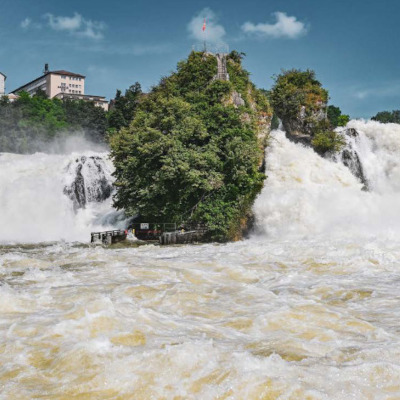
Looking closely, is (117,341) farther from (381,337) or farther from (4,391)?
(381,337)

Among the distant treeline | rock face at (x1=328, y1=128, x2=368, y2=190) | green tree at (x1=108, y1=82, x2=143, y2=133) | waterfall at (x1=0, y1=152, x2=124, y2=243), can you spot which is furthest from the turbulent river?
the distant treeline

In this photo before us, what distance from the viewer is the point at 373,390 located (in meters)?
5.59

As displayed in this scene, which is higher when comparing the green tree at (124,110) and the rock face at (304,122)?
the green tree at (124,110)

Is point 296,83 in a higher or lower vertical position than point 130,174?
higher

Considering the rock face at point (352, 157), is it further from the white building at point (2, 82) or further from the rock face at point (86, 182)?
the white building at point (2, 82)

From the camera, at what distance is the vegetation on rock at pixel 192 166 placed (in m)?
26.2

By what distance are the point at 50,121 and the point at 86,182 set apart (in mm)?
45913

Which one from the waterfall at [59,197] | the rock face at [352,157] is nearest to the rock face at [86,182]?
the waterfall at [59,197]

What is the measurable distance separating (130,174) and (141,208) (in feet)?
9.07

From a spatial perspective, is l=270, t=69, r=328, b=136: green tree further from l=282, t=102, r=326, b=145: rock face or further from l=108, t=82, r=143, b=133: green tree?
l=108, t=82, r=143, b=133: green tree

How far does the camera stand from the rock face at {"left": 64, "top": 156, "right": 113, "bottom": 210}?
114ft

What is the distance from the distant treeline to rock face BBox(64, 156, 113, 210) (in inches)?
1117

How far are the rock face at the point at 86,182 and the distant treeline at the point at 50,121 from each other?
2838 cm

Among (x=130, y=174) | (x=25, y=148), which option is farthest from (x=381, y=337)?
(x=25, y=148)
